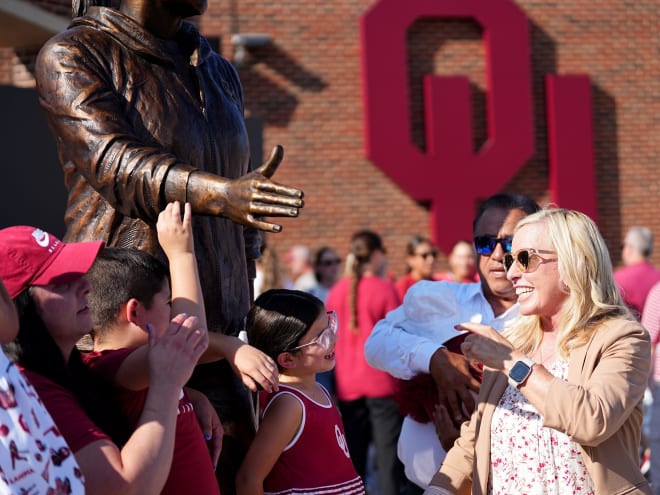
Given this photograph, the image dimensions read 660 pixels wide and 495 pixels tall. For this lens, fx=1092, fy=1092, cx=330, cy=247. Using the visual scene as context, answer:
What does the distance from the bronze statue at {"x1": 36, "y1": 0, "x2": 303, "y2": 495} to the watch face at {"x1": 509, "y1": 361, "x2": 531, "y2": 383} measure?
739 mm

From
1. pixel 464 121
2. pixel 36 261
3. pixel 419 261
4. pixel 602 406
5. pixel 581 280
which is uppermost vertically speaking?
Result: pixel 36 261

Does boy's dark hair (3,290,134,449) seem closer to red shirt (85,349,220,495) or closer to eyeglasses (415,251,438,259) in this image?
red shirt (85,349,220,495)

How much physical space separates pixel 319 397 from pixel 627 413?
0.96 m

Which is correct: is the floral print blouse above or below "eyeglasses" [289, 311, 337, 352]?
below

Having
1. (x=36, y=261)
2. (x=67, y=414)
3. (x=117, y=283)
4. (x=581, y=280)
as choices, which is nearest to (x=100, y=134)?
(x=117, y=283)

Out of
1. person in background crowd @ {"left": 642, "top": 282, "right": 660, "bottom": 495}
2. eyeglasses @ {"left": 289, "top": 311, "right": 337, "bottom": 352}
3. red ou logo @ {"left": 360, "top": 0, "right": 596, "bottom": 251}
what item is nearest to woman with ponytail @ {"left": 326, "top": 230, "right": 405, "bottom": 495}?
person in background crowd @ {"left": 642, "top": 282, "right": 660, "bottom": 495}

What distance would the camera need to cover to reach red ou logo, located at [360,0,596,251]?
14.8m

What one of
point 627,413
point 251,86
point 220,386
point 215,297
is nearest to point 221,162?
point 215,297

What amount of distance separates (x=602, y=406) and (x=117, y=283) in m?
1.23

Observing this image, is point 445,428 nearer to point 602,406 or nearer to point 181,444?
point 602,406

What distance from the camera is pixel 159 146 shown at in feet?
9.56

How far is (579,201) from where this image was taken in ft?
50.5

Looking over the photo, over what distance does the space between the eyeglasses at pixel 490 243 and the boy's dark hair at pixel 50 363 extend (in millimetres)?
1829

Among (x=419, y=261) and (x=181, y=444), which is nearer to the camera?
(x=181, y=444)
